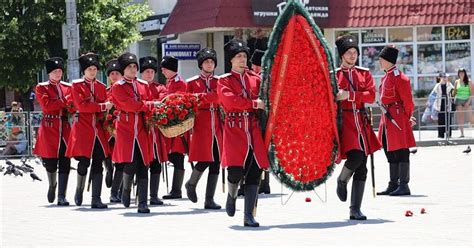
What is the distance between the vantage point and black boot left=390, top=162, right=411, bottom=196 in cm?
1588

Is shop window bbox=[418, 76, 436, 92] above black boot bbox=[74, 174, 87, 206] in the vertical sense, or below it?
above

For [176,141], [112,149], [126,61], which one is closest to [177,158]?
[176,141]

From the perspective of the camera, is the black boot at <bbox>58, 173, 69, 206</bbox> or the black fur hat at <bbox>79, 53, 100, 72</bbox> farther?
the black boot at <bbox>58, 173, 69, 206</bbox>

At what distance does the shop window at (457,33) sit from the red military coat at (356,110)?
23470 millimetres

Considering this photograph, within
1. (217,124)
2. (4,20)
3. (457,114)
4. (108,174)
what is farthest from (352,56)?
(4,20)

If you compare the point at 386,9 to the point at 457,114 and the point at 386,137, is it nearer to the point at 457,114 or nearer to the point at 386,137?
the point at 457,114

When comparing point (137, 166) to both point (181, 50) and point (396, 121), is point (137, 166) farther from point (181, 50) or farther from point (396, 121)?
point (181, 50)

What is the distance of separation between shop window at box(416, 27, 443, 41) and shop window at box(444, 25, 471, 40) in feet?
0.73

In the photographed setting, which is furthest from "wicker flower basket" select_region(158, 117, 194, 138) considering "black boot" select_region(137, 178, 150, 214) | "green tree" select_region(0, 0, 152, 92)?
"green tree" select_region(0, 0, 152, 92)

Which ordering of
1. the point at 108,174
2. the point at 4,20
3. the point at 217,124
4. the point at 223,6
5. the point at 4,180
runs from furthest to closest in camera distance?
the point at 223,6 → the point at 4,20 → the point at 4,180 → the point at 108,174 → the point at 217,124

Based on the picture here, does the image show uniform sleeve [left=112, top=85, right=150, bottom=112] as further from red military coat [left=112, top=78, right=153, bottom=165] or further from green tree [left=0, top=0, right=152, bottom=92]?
green tree [left=0, top=0, right=152, bottom=92]

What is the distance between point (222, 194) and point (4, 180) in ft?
21.2

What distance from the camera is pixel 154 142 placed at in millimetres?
14562

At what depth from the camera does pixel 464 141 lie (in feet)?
94.3
